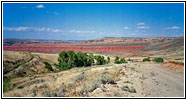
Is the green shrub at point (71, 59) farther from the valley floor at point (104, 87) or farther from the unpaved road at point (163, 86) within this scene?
the unpaved road at point (163, 86)

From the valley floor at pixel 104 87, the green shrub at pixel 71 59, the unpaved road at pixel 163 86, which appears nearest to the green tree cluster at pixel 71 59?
the green shrub at pixel 71 59

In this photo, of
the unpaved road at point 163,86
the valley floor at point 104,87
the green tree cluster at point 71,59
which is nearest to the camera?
the valley floor at point 104,87

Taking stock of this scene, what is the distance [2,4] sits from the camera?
12.1 meters

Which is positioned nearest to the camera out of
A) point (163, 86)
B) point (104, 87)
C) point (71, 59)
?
point (104, 87)

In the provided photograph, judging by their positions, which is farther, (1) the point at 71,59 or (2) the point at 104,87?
(1) the point at 71,59

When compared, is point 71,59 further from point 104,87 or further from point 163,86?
point 104,87

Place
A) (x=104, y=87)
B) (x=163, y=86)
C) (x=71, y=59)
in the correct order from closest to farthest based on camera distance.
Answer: (x=104, y=87) < (x=163, y=86) < (x=71, y=59)

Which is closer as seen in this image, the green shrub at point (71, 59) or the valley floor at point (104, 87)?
the valley floor at point (104, 87)

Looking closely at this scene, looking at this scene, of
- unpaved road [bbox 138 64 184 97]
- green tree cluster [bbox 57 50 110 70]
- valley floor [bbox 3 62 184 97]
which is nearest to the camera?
valley floor [bbox 3 62 184 97]

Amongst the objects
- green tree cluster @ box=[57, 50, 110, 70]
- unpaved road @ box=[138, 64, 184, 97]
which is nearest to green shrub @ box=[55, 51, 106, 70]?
green tree cluster @ box=[57, 50, 110, 70]

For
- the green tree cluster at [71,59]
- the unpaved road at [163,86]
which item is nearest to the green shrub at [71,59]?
the green tree cluster at [71,59]

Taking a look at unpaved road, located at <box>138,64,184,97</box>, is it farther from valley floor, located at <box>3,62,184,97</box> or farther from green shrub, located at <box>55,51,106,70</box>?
green shrub, located at <box>55,51,106,70</box>

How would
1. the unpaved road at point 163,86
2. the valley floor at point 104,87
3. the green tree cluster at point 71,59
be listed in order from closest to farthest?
the valley floor at point 104,87 < the unpaved road at point 163,86 < the green tree cluster at point 71,59

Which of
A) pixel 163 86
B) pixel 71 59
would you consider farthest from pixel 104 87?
pixel 71 59
